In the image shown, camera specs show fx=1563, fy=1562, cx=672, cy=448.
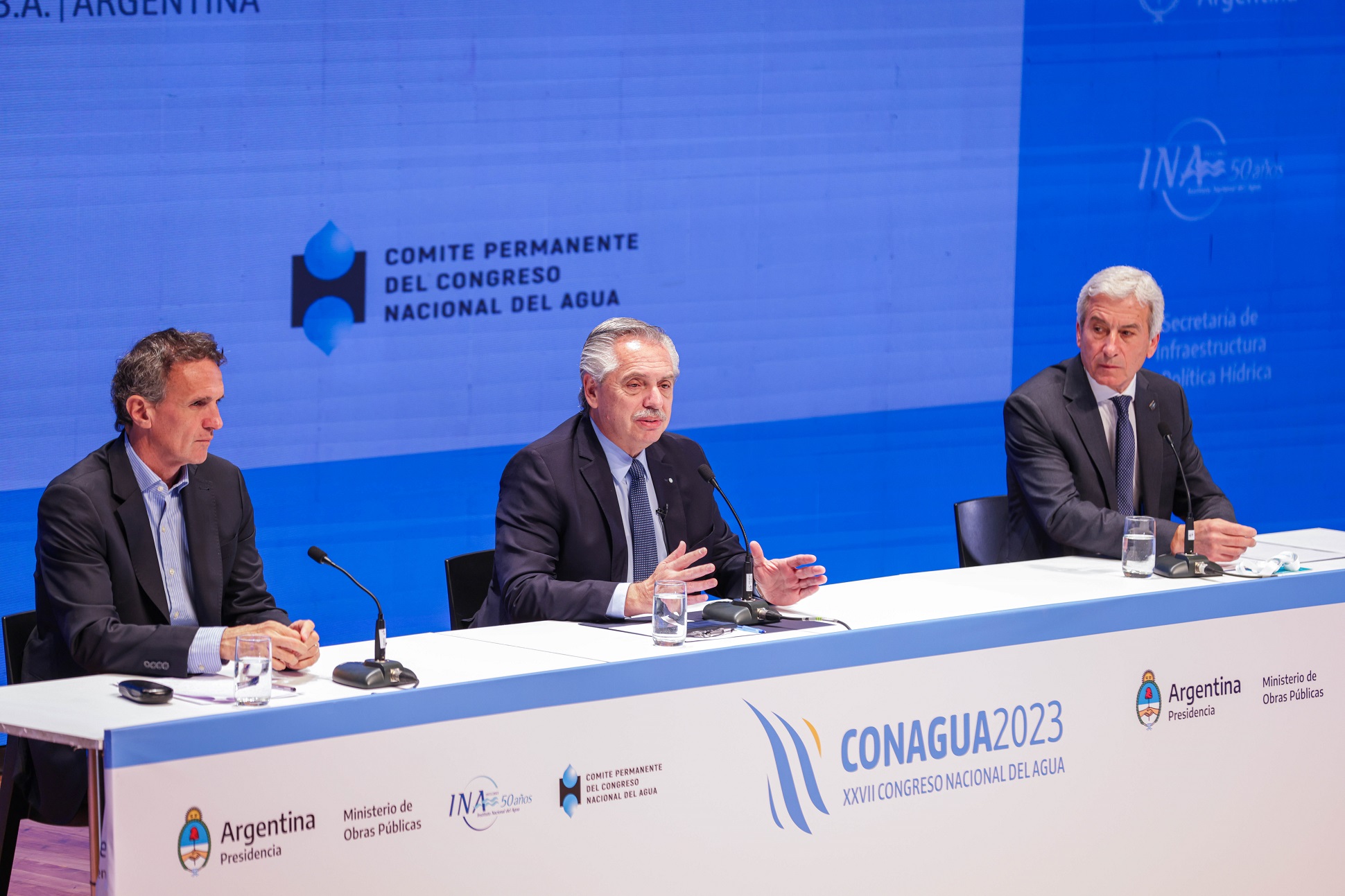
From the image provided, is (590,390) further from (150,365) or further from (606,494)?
(150,365)

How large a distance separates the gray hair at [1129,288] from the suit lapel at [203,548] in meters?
2.36

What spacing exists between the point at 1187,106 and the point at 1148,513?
9.38 feet

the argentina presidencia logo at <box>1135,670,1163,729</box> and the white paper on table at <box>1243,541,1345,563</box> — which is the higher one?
the white paper on table at <box>1243,541,1345,563</box>

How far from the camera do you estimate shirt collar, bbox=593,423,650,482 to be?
3746 mm

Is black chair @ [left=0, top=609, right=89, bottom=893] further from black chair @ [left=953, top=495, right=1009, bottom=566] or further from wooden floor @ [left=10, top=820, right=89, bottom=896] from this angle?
black chair @ [left=953, top=495, right=1009, bottom=566]

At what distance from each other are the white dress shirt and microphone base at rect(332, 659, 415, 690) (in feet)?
7.67

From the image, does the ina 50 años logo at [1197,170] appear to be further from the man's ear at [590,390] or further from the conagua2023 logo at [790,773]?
the conagua2023 logo at [790,773]

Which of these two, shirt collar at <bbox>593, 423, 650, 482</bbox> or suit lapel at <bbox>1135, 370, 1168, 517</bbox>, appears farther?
suit lapel at <bbox>1135, 370, 1168, 517</bbox>

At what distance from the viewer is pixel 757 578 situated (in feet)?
11.3

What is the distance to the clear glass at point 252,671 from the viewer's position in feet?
8.48

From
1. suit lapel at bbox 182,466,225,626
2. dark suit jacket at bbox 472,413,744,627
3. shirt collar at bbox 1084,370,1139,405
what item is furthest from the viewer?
shirt collar at bbox 1084,370,1139,405

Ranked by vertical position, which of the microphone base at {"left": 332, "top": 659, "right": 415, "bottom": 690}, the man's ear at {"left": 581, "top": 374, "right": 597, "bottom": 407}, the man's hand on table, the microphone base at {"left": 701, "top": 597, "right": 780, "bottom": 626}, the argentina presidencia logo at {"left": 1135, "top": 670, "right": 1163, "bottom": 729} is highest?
the man's ear at {"left": 581, "top": 374, "right": 597, "bottom": 407}

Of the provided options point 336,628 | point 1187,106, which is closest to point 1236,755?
point 336,628

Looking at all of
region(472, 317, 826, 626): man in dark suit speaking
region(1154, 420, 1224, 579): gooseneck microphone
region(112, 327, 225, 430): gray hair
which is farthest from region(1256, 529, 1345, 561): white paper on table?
region(112, 327, 225, 430): gray hair
